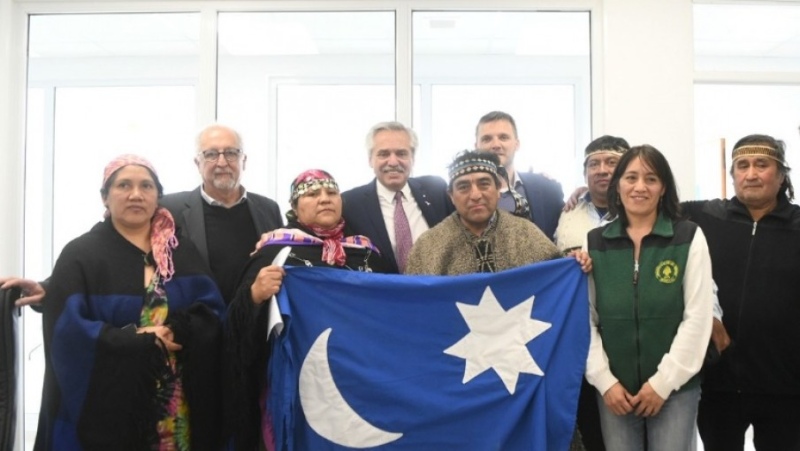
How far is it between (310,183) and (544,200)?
1100mm

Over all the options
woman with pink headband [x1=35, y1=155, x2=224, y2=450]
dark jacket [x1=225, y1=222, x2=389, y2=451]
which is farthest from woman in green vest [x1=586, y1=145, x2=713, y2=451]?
woman with pink headband [x1=35, y1=155, x2=224, y2=450]

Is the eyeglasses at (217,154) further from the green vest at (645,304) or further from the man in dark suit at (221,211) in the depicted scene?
the green vest at (645,304)

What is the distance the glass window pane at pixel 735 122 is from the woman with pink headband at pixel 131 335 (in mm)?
3119

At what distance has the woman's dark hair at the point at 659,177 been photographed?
6.86ft

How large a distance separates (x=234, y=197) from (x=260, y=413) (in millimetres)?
940

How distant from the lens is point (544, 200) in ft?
9.30

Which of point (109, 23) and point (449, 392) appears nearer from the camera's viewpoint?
point (449, 392)

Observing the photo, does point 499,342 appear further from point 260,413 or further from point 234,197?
point 234,197

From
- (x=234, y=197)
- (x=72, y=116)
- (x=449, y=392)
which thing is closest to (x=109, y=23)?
(x=72, y=116)

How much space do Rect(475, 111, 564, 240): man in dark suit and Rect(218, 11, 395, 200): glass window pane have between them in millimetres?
991

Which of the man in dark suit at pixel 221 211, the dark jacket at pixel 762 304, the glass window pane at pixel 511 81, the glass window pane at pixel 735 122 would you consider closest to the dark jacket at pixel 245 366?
the man in dark suit at pixel 221 211

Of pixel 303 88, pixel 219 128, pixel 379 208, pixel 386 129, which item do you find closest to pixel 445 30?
pixel 303 88

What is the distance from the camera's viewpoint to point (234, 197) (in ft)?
8.86

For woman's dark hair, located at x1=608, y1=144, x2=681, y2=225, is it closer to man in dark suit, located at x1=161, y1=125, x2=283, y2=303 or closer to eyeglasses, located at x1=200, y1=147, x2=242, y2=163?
man in dark suit, located at x1=161, y1=125, x2=283, y2=303
